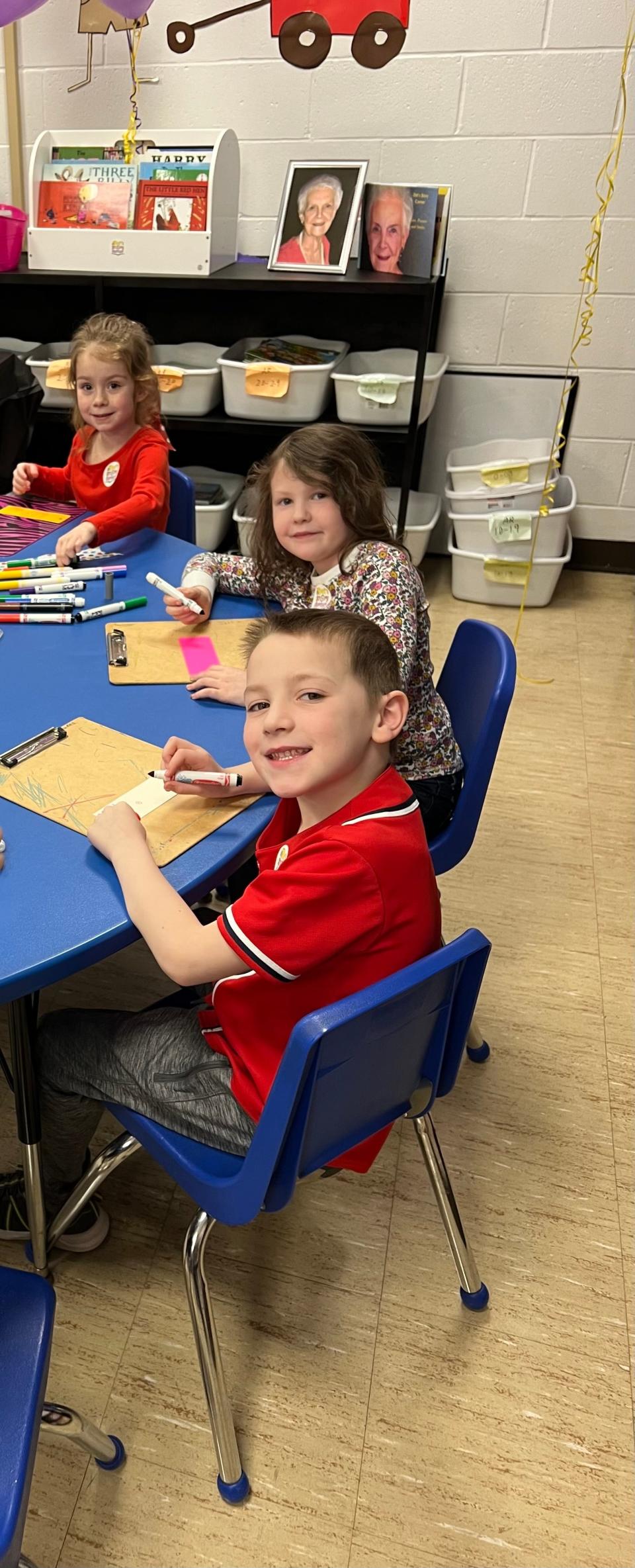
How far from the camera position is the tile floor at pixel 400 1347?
44.0 inches

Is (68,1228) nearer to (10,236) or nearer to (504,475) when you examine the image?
(504,475)

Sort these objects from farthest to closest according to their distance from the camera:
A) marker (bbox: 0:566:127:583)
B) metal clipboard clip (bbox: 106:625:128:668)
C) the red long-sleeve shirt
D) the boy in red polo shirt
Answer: the red long-sleeve shirt, marker (bbox: 0:566:127:583), metal clipboard clip (bbox: 106:625:128:668), the boy in red polo shirt

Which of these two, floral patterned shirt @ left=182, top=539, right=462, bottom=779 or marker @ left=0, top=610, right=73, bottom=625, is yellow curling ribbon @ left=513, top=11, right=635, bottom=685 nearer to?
floral patterned shirt @ left=182, top=539, right=462, bottom=779

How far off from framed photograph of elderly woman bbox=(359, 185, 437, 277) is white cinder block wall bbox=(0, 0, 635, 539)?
0.28 metres

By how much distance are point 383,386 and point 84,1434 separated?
8.86 ft

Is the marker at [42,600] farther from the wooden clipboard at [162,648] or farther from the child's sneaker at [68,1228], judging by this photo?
the child's sneaker at [68,1228]

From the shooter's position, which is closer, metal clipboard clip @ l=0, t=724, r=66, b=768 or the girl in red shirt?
metal clipboard clip @ l=0, t=724, r=66, b=768

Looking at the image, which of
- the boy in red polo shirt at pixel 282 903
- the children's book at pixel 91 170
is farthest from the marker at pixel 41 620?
the children's book at pixel 91 170

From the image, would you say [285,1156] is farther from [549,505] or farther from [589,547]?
[589,547]

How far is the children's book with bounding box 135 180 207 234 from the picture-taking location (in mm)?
2889

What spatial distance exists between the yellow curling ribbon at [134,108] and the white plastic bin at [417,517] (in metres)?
1.21

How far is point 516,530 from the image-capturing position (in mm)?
3273

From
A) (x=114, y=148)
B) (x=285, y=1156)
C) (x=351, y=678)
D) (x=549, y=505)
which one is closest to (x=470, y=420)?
(x=549, y=505)

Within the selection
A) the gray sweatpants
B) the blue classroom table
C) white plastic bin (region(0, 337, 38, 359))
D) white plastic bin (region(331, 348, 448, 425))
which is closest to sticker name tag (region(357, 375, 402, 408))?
white plastic bin (region(331, 348, 448, 425))
